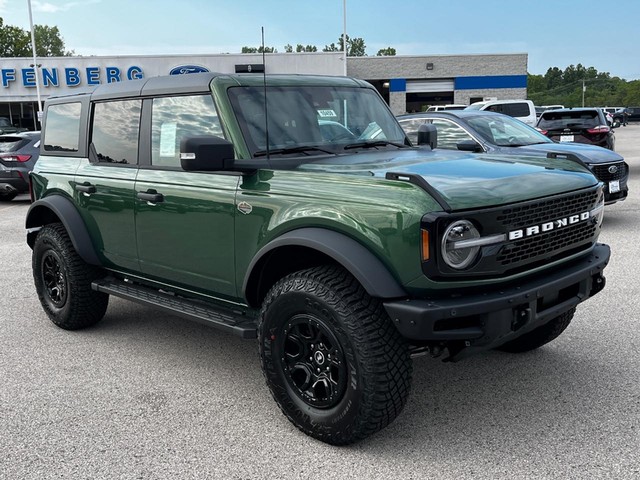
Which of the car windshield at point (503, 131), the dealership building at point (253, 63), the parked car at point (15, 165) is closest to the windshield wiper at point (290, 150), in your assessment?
the car windshield at point (503, 131)

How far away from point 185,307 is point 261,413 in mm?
866

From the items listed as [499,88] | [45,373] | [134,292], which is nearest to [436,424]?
[134,292]

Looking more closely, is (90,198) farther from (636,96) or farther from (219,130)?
(636,96)

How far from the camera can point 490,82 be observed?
4634 centimetres

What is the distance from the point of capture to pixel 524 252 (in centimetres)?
331

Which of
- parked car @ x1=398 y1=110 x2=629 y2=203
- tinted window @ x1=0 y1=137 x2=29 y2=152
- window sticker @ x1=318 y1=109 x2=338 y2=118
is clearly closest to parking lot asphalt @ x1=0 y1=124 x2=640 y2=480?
window sticker @ x1=318 y1=109 x2=338 y2=118

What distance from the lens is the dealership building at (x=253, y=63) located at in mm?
37125

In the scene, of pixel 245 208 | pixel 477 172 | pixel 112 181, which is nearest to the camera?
pixel 477 172

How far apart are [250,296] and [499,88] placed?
4576cm

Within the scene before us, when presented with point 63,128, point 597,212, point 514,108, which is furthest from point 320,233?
point 514,108

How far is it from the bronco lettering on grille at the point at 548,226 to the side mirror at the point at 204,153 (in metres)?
1.57

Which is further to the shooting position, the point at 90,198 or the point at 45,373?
the point at 90,198

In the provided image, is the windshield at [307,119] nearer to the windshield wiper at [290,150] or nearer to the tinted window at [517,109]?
the windshield wiper at [290,150]

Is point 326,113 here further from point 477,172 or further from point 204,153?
point 477,172
